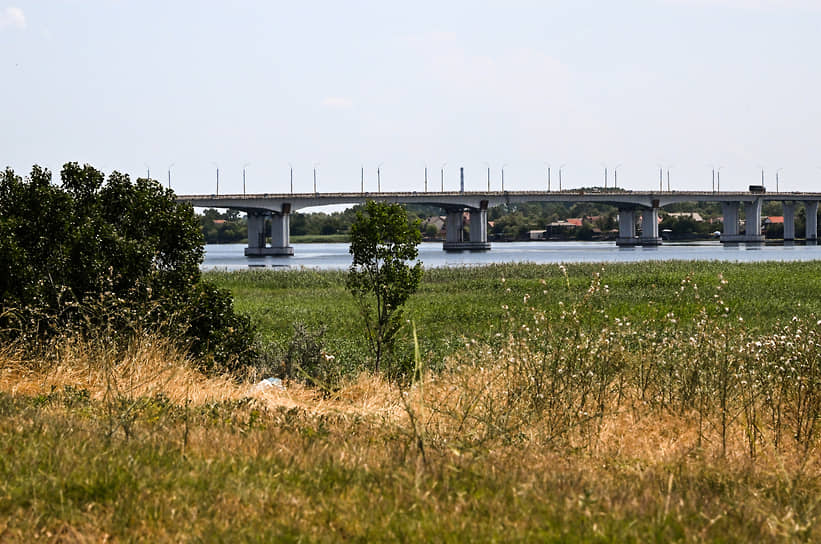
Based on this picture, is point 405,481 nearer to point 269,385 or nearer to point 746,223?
point 269,385

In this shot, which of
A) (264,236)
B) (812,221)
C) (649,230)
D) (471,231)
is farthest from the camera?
(812,221)

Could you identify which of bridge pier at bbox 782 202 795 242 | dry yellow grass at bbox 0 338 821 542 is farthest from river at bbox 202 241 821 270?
dry yellow grass at bbox 0 338 821 542

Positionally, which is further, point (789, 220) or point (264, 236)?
point (789, 220)

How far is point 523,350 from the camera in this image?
9.54 meters

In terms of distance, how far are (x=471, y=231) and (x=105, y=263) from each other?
3771 inches

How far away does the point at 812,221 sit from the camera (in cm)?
12950

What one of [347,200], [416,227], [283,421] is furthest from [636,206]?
[283,421]

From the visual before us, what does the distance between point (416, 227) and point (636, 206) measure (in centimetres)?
10446

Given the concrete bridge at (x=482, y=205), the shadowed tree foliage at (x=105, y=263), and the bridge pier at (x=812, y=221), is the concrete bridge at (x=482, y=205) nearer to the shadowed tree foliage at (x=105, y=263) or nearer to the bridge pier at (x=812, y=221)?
the bridge pier at (x=812, y=221)

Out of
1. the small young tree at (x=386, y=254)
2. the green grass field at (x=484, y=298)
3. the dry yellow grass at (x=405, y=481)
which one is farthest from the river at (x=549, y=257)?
the dry yellow grass at (x=405, y=481)

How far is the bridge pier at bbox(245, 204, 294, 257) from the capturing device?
9512 centimetres

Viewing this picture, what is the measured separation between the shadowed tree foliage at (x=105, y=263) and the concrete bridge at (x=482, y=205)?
67225 mm

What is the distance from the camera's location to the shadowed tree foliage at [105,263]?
10.6 m

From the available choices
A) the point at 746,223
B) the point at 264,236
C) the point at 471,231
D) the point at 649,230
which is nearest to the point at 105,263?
the point at 264,236
